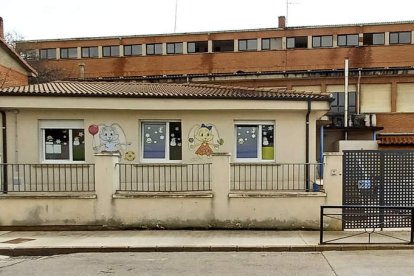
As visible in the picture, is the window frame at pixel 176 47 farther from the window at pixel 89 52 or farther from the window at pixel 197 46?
the window at pixel 89 52

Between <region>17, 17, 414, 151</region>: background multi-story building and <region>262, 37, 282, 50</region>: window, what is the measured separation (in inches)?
4.1

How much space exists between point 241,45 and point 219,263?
42.1 m

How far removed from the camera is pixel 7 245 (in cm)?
941

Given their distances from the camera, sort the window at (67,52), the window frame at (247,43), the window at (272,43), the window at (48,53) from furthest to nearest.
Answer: the window at (48,53) < the window at (67,52) < the window frame at (247,43) < the window at (272,43)

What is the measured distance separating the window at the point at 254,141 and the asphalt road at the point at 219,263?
452 centimetres

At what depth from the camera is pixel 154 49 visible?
50.5 m

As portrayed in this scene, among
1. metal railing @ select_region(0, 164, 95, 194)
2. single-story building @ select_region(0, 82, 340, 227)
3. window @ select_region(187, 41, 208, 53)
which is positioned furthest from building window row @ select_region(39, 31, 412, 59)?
metal railing @ select_region(0, 164, 95, 194)

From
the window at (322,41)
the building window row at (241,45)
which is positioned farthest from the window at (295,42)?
the window at (322,41)

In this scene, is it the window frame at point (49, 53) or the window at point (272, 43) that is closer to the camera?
the window at point (272, 43)

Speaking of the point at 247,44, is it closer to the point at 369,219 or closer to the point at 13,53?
the point at 13,53

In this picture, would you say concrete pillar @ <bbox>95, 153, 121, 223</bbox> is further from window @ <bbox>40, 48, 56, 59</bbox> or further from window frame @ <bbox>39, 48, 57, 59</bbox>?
window @ <bbox>40, 48, 56, 59</bbox>

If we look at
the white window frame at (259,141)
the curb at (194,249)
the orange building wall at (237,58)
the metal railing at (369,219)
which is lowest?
the curb at (194,249)

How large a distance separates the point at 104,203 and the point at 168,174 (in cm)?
243

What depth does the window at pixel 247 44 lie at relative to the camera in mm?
47719
